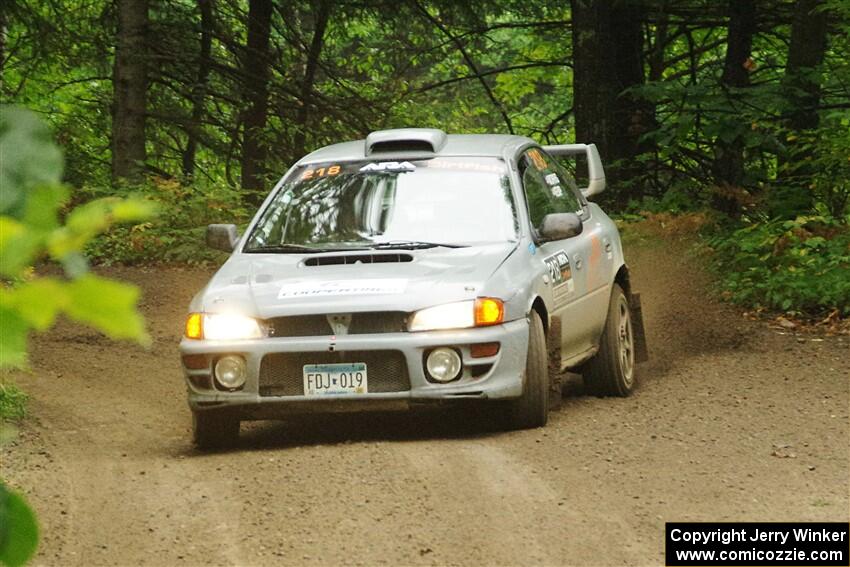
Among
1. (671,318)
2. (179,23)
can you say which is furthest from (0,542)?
(179,23)

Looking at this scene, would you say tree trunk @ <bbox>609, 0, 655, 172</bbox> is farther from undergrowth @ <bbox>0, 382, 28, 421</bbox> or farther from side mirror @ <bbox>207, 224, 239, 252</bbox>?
undergrowth @ <bbox>0, 382, 28, 421</bbox>

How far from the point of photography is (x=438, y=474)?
21.0 ft

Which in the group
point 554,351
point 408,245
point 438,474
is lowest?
point 438,474

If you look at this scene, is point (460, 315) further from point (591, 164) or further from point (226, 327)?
point (591, 164)

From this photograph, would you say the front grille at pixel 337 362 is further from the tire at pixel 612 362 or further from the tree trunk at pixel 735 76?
the tree trunk at pixel 735 76

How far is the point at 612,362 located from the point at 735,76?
860 cm

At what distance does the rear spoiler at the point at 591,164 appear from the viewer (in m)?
10.0

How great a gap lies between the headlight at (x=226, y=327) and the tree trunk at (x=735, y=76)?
9417 millimetres

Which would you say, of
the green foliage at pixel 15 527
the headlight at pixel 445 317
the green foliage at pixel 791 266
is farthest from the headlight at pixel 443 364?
the green foliage at pixel 15 527

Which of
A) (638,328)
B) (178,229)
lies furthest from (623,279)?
(178,229)

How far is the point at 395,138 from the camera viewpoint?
8.73 m

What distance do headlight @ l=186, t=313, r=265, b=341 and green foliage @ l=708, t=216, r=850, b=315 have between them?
20.4 ft

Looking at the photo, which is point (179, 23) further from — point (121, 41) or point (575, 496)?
point (575, 496)

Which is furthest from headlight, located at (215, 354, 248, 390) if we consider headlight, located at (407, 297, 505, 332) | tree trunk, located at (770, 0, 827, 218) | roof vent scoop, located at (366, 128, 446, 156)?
tree trunk, located at (770, 0, 827, 218)
